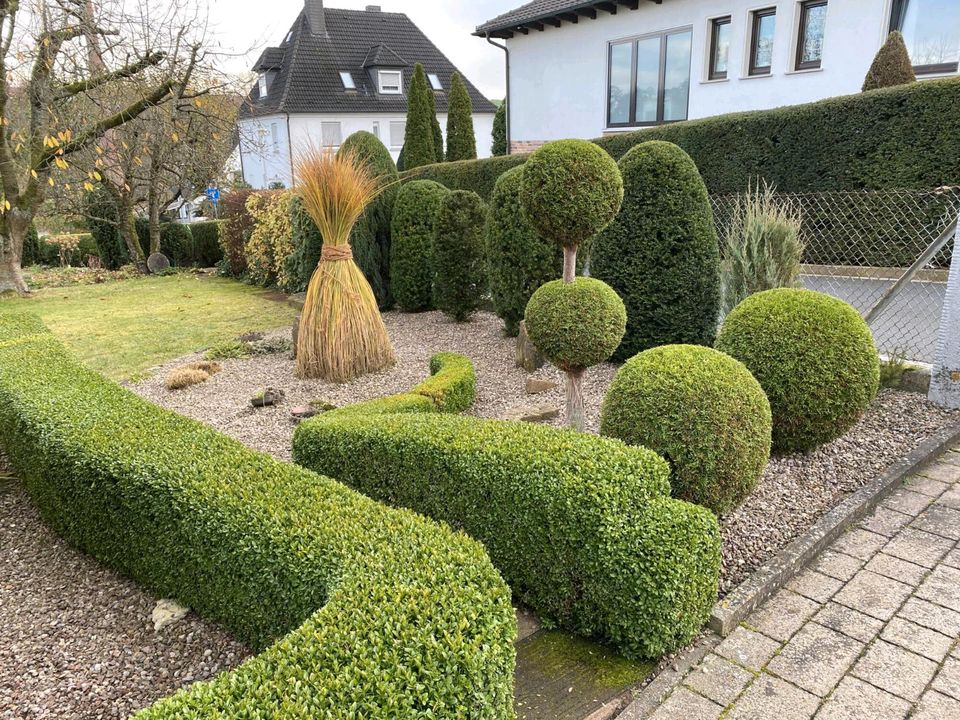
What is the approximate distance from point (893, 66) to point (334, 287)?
8.11 metres

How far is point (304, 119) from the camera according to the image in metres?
27.1

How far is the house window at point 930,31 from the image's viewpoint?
9.17 metres

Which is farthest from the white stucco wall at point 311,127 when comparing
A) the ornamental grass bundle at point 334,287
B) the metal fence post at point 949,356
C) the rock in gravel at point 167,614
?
the rock in gravel at point 167,614

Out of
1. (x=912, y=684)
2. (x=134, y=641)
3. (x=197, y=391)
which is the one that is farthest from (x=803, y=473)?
(x=197, y=391)

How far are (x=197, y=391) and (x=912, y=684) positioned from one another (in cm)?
576

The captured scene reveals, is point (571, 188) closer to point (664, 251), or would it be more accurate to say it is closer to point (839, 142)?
point (664, 251)

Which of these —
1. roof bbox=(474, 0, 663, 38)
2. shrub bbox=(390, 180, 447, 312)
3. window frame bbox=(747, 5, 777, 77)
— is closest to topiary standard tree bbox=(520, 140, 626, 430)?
shrub bbox=(390, 180, 447, 312)

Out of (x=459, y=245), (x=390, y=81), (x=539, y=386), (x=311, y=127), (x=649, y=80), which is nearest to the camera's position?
(x=539, y=386)

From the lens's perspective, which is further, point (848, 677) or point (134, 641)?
point (134, 641)

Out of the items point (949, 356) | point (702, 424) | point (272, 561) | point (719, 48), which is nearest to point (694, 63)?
point (719, 48)

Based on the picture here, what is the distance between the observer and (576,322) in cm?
357

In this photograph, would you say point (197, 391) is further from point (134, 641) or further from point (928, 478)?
point (928, 478)

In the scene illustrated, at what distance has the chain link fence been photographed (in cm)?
653

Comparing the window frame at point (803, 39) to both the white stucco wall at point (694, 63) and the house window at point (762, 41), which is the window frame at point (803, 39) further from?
the house window at point (762, 41)
